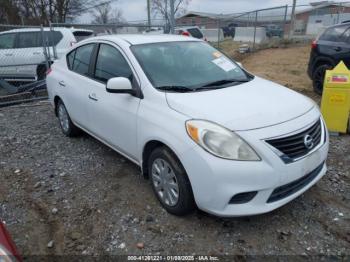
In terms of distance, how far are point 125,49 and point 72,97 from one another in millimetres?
1397

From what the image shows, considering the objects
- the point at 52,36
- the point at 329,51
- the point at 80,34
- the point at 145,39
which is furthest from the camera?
the point at 80,34

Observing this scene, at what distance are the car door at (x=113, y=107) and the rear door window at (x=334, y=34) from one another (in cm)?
551

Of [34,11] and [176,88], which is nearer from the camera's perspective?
[176,88]

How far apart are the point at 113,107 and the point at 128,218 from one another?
1.22 m

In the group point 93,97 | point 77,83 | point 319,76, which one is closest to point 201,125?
point 93,97

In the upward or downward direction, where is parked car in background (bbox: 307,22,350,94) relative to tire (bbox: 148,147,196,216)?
upward

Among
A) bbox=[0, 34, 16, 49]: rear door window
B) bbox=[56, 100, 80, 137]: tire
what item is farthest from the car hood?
bbox=[0, 34, 16, 49]: rear door window

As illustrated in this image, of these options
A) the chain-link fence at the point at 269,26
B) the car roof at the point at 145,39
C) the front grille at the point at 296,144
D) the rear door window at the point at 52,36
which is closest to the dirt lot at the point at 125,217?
the front grille at the point at 296,144

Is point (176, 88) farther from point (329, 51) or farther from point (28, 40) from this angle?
point (28, 40)

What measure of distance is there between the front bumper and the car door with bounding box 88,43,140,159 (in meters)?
0.91

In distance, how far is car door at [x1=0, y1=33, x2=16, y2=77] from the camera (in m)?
8.94

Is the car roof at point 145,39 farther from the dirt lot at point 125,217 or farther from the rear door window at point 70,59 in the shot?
the dirt lot at point 125,217

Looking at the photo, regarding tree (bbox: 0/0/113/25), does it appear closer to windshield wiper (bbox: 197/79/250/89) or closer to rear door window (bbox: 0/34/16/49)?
rear door window (bbox: 0/34/16/49)

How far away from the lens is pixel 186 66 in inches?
135
